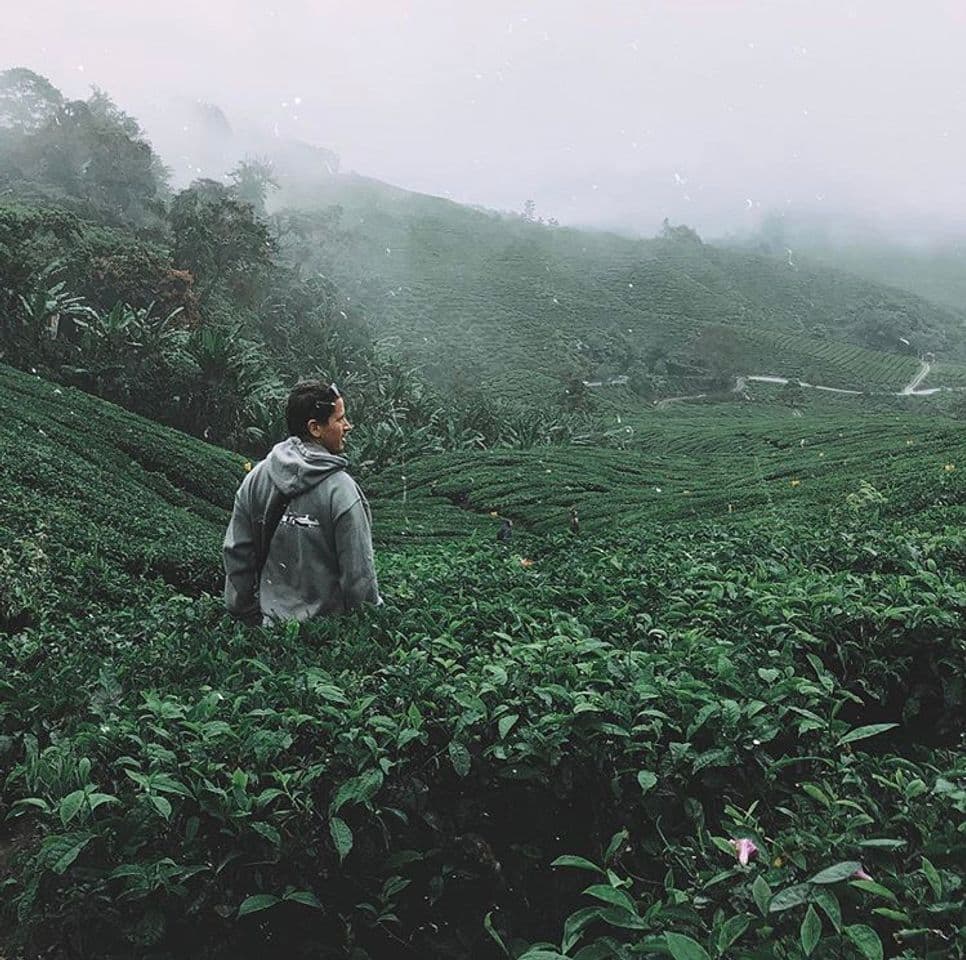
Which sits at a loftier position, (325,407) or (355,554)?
(325,407)

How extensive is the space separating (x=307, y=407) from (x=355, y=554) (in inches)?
24.7

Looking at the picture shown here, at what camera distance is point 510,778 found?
7.07ft

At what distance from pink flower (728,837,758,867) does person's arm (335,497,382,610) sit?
5.91ft

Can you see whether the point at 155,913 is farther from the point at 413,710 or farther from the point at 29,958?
the point at 413,710

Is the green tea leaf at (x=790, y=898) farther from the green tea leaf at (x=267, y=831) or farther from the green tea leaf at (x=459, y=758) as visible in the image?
the green tea leaf at (x=267, y=831)

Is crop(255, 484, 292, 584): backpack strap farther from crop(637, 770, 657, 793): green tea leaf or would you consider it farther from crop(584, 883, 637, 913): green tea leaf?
crop(584, 883, 637, 913): green tea leaf

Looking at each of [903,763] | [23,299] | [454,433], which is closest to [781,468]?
[454,433]

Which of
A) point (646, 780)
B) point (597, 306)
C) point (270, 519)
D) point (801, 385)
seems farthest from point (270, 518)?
point (597, 306)

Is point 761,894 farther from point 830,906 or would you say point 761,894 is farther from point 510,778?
point 510,778

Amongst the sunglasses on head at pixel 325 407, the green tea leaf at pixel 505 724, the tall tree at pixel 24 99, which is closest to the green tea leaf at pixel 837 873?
the green tea leaf at pixel 505 724

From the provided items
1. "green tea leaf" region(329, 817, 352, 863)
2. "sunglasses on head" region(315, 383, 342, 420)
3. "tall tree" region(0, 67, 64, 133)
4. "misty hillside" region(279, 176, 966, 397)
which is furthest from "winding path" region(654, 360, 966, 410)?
"green tea leaf" region(329, 817, 352, 863)

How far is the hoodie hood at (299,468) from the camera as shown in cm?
327

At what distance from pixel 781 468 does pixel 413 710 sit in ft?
70.5

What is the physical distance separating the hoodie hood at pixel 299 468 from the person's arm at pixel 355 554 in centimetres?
17
